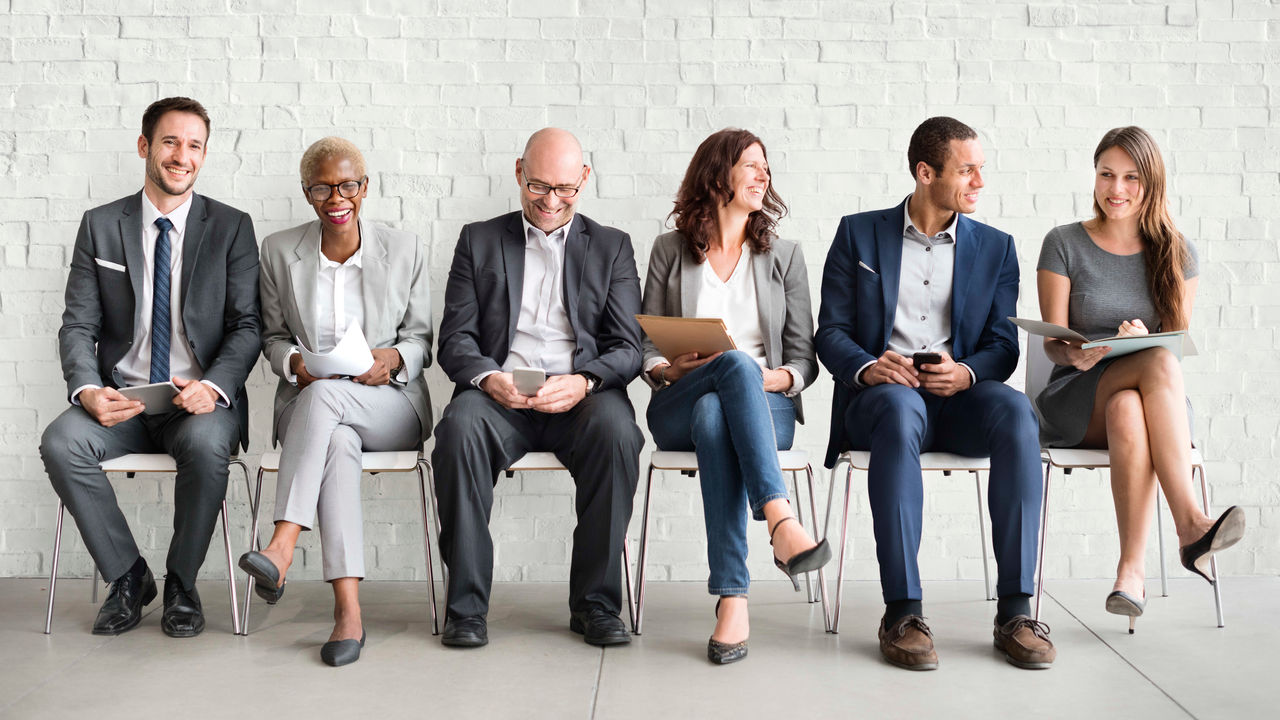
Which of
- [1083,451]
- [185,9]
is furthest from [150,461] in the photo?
[1083,451]

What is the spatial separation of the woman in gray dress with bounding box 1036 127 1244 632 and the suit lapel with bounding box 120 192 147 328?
2.65m

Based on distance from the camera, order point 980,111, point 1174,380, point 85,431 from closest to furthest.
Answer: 1. point 1174,380
2. point 85,431
3. point 980,111

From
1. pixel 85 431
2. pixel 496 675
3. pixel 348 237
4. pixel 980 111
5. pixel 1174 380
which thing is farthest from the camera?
pixel 980 111

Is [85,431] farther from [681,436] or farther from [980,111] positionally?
[980,111]

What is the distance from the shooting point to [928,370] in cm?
292

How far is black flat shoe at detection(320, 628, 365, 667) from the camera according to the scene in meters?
2.67

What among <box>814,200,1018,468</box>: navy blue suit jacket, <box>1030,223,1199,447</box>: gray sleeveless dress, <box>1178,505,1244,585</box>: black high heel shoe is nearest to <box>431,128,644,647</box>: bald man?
<box>814,200,1018,468</box>: navy blue suit jacket

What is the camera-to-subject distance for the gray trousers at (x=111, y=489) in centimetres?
299

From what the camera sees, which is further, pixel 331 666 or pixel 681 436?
pixel 681 436

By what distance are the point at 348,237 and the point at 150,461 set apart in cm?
85

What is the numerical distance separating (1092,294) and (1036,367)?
0.30 m

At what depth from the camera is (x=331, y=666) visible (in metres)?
2.67

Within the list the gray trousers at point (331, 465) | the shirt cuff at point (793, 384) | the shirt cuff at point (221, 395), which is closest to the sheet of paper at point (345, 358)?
the gray trousers at point (331, 465)

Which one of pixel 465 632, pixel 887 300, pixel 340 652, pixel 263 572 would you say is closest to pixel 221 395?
pixel 263 572
